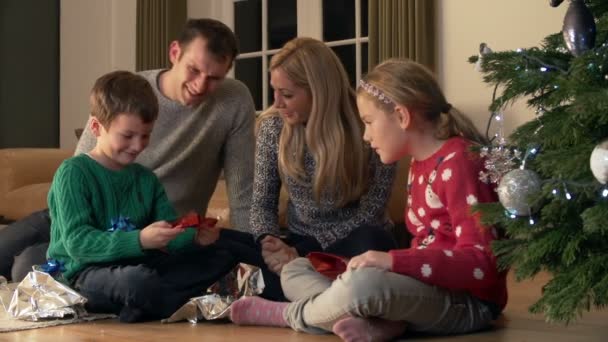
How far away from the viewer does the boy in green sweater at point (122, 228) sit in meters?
2.35

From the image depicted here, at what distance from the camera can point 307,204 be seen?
8.53 feet

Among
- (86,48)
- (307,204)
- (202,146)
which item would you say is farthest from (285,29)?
(307,204)

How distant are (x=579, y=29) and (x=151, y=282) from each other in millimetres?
1266

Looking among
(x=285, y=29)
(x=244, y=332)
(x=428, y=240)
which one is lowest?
(x=244, y=332)

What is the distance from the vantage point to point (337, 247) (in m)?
2.52

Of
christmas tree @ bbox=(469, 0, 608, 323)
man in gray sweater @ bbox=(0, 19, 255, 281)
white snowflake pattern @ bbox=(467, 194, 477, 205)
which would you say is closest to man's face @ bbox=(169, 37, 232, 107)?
man in gray sweater @ bbox=(0, 19, 255, 281)

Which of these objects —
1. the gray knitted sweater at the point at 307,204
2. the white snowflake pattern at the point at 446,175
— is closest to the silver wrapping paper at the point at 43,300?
the gray knitted sweater at the point at 307,204

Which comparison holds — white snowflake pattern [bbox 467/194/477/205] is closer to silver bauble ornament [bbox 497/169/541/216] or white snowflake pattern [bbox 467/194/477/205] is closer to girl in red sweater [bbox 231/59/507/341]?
girl in red sweater [bbox 231/59/507/341]

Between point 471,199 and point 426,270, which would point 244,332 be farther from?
point 471,199

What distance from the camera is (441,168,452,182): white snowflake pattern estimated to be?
2.04m

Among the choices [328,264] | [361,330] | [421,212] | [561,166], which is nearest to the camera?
[561,166]

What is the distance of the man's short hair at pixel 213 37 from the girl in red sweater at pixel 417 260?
580mm

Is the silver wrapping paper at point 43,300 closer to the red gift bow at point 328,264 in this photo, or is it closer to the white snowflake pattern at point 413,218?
the red gift bow at point 328,264

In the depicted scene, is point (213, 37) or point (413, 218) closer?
point (413, 218)
